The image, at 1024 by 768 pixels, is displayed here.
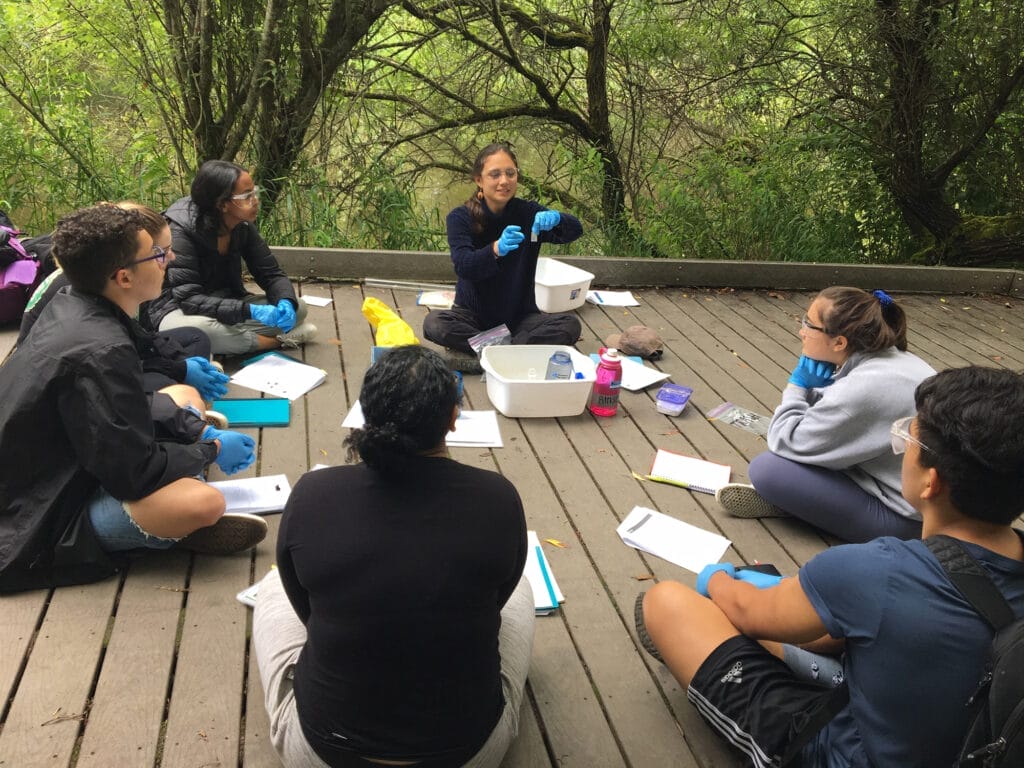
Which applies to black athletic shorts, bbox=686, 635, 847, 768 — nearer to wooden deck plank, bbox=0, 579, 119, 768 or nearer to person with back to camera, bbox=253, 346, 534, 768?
person with back to camera, bbox=253, 346, 534, 768

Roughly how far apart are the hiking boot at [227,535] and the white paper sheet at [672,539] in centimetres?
114

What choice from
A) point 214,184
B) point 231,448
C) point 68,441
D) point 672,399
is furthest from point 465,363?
point 68,441

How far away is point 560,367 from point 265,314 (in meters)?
1.32

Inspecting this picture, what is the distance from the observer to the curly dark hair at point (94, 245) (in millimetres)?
2090

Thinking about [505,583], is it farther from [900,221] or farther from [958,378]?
[900,221]

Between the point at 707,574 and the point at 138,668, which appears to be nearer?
the point at 138,668

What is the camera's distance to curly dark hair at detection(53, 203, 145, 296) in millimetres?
2090

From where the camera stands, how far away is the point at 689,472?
10.1ft

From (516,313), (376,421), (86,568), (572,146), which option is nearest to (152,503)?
(86,568)

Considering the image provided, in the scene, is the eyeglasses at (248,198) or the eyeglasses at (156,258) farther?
the eyeglasses at (248,198)

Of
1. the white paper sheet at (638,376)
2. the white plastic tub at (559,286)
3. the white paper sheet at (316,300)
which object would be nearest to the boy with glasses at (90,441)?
the white paper sheet at (638,376)

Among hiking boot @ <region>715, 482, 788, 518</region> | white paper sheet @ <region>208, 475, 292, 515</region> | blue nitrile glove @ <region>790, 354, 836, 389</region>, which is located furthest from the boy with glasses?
blue nitrile glove @ <region>790, 354, 836, 389</region>

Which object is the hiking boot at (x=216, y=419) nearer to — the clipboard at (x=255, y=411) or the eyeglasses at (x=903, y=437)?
the clipboard at (x=255, y=411)

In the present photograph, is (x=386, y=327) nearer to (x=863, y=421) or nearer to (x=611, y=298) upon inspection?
(x=611, y=298)
